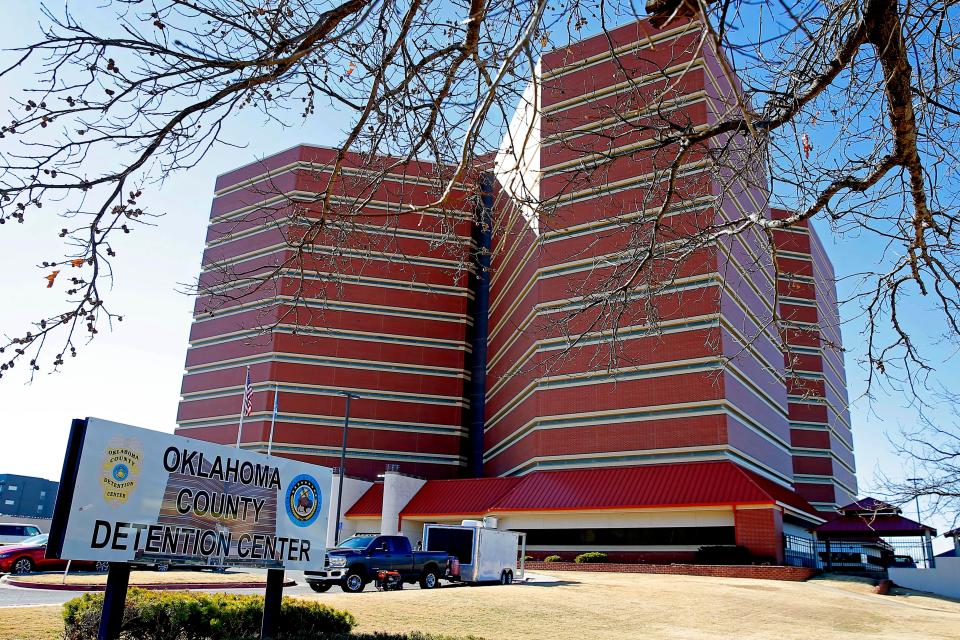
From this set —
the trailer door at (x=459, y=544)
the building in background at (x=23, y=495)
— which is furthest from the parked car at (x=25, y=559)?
the building in background at (x=23, y=495)

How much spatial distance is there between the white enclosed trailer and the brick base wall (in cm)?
900

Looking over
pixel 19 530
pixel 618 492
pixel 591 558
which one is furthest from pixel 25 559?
pixel 618 492

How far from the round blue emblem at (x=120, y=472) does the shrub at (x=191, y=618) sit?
91.5 inches

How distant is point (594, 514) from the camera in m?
39.6

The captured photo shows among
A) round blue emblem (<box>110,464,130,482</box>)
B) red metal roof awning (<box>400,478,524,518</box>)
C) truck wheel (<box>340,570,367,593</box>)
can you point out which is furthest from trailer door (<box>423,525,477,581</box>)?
round blue emblem (<box>110,464,130,482</box>)

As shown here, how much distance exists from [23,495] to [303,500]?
9514 cm

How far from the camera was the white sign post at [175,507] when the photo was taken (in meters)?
8.57

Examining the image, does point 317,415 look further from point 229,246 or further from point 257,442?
point 229,246

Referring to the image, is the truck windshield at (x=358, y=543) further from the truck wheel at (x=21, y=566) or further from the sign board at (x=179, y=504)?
the sign board at (x=179, y=504)

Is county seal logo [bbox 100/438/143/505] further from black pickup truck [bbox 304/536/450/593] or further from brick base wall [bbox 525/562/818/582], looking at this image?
brick base wall [bbox 525/562/818/582]

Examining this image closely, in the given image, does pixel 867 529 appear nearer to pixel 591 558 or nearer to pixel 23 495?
pixel 591 558

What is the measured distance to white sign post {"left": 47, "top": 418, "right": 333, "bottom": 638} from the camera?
857 centimetres

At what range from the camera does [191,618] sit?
10664mm

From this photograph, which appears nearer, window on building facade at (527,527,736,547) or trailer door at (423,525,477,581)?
trailer door at (423,525,477,581)
